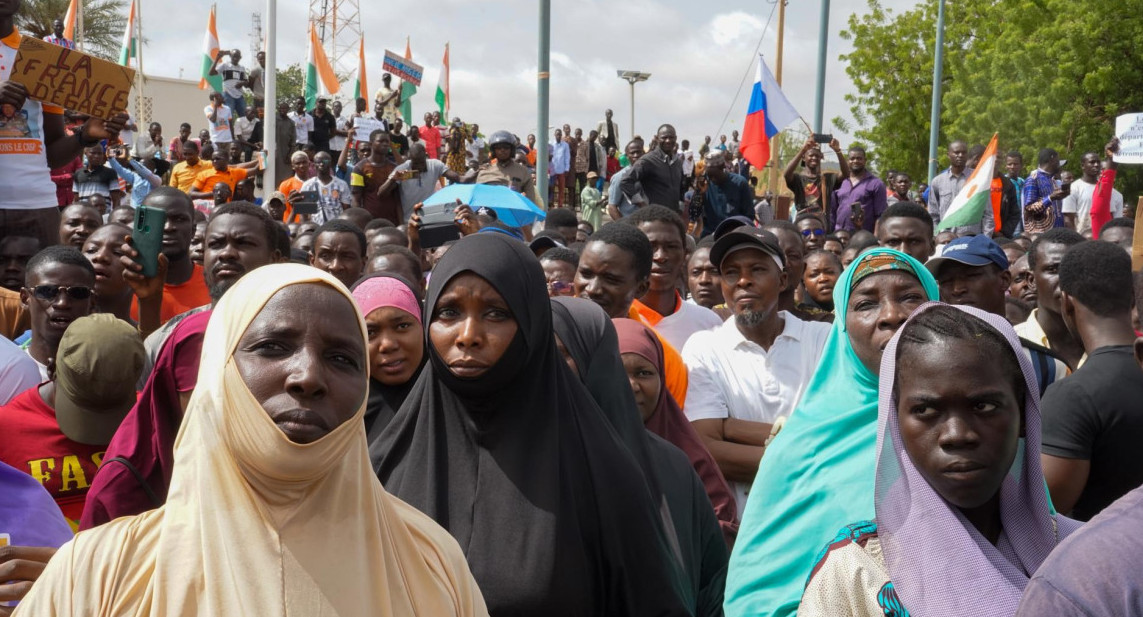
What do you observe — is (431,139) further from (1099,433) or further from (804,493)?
(804,493)

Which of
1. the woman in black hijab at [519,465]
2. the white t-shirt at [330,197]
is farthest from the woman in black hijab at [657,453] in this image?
the white t-shirt at [330,197]

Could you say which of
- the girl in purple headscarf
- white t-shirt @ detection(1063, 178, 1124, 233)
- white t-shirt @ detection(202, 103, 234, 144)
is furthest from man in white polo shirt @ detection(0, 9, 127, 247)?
white t-shirt @ detection(1063, 178, 1124, 233)

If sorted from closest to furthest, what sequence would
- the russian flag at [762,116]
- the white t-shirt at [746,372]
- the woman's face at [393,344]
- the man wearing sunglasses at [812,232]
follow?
the woman's face at [393,344], the white t-shirt at [746,372], the man wearing sunglasses at [812,232], the russian flag at [762,116]

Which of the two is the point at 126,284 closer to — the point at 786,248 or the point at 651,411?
the point at 651,411

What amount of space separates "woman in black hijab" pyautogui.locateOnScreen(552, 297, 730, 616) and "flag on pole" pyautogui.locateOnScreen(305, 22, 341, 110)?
19.2m

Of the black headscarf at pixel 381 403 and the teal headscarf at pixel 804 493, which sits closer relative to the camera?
the teal headscarf at pixel 804 493

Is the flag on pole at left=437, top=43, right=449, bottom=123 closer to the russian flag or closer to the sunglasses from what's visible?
the russian flag

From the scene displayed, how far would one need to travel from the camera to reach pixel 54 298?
5.00 metres

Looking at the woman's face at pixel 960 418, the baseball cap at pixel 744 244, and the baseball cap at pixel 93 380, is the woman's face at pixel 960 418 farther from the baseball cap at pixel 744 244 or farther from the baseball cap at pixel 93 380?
the baseball cap at pixel 744 244

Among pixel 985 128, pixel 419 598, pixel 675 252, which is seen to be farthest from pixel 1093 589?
pixel 985 128

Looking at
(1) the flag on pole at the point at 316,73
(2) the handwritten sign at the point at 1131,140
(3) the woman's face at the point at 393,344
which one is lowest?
(3) the woman's face at the point at 393,344

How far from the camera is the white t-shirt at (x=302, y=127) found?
18234mm

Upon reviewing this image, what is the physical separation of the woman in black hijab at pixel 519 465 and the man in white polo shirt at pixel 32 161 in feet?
13.4

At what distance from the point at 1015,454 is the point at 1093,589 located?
900mm
